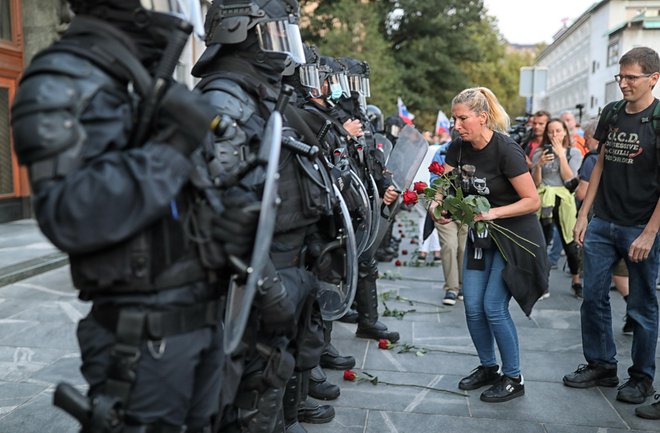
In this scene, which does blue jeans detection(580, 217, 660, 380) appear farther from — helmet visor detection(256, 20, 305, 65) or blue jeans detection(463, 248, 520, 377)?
helmet visor detection(256, 20, 305, 65)

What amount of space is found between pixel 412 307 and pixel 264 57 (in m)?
4.32

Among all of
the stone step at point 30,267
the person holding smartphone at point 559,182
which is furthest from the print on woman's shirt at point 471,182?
the stone step at point 30,267

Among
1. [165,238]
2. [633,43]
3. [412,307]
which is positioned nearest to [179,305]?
[165,238]

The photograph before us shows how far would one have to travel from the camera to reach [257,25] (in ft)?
9.72

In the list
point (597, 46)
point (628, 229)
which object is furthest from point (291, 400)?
point (597, 46)

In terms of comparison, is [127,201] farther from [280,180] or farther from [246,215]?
[280,180]

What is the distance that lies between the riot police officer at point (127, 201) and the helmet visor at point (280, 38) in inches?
31.1

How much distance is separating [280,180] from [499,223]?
6.10 feet

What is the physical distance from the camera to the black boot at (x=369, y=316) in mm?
5535

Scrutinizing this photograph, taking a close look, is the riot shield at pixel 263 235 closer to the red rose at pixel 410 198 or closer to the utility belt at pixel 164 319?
the utility belt at pixel 164 319

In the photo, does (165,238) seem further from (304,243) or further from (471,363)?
(471,363)

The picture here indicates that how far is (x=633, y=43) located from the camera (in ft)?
150

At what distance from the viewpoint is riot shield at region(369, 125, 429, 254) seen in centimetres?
522

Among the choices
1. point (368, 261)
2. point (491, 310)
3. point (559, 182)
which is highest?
point (559, 182)
